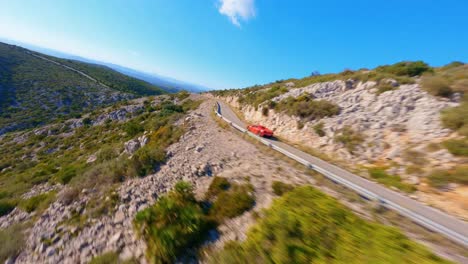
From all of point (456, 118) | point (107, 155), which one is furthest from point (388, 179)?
point (107, 155)

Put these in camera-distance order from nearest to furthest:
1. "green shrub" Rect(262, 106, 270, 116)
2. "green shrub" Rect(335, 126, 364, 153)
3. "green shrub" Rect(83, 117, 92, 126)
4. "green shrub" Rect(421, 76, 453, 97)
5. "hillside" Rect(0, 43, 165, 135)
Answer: "green shrub" Rect(421, 76, 453, 97) < "green shrub" Rect(335, 126, 364, 153) < "green shrub" Rect(262, 106, 270, 116) < "green shrub" Rect(83, 117, 92, 126) < "hillside" Rect(0, 43, 165, 135)

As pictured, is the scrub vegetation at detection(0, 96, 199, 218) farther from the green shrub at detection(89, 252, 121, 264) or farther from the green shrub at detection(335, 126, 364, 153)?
the green shrub at detection(335, 126, 364, 153)

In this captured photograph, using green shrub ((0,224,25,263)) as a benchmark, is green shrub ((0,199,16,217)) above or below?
below

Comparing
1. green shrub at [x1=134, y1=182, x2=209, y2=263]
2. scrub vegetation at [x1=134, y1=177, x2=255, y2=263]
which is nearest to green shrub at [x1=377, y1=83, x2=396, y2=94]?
scrub vegetation at [x1=134, y1=177, x2=255, y2=263]

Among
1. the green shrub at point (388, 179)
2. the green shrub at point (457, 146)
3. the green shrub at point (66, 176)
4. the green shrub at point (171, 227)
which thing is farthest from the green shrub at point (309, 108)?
the green shrub at point (66, 176)

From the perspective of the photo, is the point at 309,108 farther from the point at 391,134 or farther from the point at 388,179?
the point at 388,179

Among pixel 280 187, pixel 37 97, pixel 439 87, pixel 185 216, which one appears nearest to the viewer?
pixel 185 216

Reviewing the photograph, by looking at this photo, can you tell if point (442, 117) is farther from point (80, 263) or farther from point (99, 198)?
point (99, 198)
